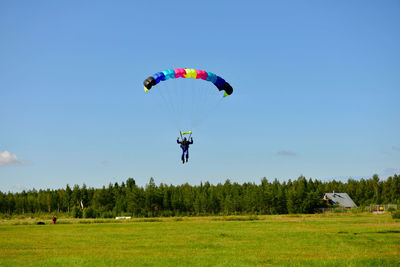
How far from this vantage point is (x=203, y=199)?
373ft

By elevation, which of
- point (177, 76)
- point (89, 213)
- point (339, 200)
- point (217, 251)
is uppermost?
point (177, 76)

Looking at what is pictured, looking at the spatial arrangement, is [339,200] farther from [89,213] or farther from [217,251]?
[217,251]

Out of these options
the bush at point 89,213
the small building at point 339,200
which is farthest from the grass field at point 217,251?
the small building at point 339,200

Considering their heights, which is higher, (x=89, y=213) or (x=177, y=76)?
(x=177, y=76)

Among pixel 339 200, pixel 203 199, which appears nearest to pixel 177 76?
pixel 203 199

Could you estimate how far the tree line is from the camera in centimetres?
10331

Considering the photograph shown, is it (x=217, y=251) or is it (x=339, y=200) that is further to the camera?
(x=339, y=200)

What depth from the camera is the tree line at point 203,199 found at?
103312mm

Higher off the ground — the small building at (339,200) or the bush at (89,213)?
the small building at (339,200)

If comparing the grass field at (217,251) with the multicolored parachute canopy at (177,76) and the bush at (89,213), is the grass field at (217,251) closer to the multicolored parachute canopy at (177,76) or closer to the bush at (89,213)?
the multicolored parachute canopy at (177,76)

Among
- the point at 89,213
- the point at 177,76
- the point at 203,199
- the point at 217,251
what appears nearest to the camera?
the point at 217,251

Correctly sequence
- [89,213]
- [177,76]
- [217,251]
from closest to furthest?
[217,251]
[177,76]
[89,213]

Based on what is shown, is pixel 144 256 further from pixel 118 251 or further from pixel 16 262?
pixel 16 262

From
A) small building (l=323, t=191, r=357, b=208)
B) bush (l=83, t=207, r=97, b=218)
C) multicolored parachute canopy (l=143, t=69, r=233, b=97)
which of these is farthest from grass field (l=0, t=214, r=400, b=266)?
small building (l=323, t=191, r=357, b=208)
